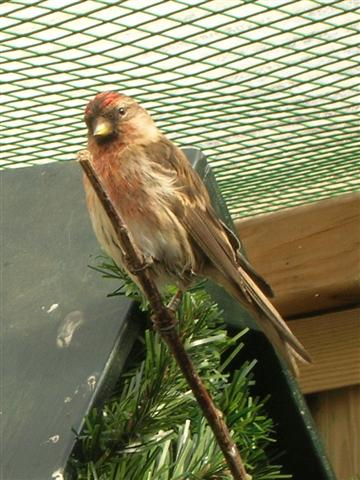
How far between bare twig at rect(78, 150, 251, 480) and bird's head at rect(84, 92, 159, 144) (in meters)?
1.32

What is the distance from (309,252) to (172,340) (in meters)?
1.77

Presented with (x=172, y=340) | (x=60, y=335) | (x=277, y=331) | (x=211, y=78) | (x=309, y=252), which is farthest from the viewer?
(x=309, y=252)

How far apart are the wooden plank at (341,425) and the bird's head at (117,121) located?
0.98 meters

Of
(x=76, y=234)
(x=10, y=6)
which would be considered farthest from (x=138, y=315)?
(x=10, y=6)

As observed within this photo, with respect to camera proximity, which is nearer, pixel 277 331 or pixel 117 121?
pixel 277 331

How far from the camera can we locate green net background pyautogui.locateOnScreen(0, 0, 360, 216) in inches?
128

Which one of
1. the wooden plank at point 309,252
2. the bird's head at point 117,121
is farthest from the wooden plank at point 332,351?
the bird's head at point 117,121

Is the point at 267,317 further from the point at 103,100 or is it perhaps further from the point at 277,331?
the point at 103,100

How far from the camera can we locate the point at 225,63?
3447mm

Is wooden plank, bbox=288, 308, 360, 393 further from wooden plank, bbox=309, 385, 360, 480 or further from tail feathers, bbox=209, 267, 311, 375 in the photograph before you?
tail feathers, bbox=209, 267, 311, 375

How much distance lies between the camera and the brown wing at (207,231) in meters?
2.88

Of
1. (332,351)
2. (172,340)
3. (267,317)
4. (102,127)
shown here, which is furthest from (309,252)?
(172,340)

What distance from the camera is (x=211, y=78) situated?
350 cm

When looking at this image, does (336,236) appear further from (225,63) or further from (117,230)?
(117,230)
